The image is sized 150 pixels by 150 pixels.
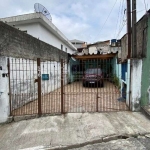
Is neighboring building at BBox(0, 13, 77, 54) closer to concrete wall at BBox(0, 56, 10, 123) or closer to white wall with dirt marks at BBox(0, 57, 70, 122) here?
white wall with dirt marks at BBox(0, 57, 70, 122)

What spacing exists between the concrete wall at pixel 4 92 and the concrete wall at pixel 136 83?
4.34 m

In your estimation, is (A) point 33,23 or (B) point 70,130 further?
(A) point 33,23

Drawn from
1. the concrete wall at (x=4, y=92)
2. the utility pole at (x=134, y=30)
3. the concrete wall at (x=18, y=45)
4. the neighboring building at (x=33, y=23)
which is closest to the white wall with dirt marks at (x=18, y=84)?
the concrete wall at (x=4, y=92)

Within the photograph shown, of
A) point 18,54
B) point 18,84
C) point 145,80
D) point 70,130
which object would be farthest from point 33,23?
point 70,130

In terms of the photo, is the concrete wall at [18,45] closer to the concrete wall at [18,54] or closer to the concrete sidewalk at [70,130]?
the concrete wall at [18,54]

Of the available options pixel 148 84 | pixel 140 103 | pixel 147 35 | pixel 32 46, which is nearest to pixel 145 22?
pixel 147 35

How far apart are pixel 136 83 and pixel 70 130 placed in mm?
2967

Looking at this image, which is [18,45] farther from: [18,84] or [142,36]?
[142,36]

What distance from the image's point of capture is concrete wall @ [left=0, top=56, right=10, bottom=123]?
453 centimetres

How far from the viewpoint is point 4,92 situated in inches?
182

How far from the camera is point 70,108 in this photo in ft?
19.2

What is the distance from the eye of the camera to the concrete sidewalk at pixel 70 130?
11.4ft

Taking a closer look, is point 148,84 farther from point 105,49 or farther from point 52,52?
point 105,49

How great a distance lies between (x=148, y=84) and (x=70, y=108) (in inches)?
122
